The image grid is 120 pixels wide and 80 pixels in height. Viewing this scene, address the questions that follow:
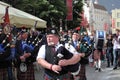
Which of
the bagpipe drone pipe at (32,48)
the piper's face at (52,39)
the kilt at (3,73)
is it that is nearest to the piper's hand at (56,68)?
the piper's face at (52,39)

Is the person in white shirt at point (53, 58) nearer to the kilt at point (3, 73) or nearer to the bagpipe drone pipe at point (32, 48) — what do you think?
the kilt at point (3, 73)

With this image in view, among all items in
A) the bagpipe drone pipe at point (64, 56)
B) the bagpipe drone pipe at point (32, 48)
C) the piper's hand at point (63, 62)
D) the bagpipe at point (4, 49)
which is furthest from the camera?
the bagpipe drone pipe at point (32, 48)

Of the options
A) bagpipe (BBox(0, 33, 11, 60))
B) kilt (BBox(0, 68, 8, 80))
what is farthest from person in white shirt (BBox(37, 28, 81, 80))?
kilt (BBox(0, 68, 8, 80))

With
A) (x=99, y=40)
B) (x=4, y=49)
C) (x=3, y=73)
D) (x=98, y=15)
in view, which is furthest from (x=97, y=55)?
(x=98, y=15)

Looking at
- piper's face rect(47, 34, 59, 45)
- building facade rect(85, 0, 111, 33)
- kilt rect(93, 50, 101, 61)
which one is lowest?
building facade rect(85, 0, 111, 33)

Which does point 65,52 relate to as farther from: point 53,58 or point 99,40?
point 99,40

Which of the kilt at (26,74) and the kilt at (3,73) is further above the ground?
the kilt at (3,73)

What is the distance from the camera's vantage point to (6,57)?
655 cm

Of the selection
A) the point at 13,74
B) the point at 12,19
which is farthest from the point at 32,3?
the point at 13,74

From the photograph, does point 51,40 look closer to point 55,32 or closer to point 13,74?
point 55,32

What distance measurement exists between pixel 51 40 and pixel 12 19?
5.44m

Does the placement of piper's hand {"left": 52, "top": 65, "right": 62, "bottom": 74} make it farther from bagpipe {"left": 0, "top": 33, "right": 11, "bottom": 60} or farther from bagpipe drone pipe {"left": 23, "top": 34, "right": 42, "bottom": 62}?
bagpipe drone pipe {"left": 23, "top": 34, "right": 42, "bottom": 62}

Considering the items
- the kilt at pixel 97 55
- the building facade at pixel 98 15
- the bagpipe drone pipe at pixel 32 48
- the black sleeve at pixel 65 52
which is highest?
the black sleeve at pixel 65 52

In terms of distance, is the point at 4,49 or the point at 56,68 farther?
the point at 4,49
